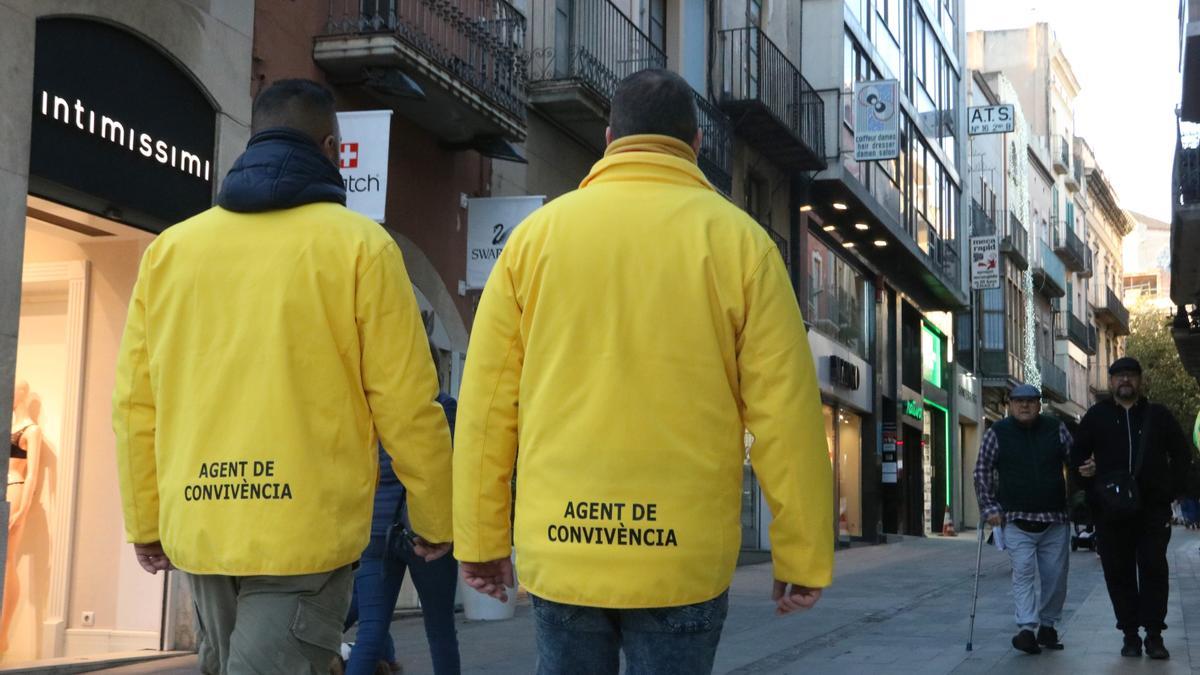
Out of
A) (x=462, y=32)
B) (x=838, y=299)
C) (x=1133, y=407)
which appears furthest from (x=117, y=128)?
(x=838, y=299)

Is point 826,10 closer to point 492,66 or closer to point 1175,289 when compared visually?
point 1175,289

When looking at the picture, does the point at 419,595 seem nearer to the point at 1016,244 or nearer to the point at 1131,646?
the point at 1131,646

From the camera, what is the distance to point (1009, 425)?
1060cm

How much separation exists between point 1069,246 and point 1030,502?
5392cm

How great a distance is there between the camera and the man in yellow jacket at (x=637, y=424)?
320 cm

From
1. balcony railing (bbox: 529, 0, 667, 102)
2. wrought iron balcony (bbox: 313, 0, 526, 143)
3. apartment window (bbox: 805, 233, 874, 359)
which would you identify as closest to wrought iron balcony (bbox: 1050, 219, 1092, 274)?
apartment window (bbox: 805, 233, 874, 359)

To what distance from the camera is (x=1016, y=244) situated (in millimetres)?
50531

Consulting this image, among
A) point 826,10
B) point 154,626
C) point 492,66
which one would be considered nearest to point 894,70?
point 826,10

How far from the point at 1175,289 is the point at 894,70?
9252mm

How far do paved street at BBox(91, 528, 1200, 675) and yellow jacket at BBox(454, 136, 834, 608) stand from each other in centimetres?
601

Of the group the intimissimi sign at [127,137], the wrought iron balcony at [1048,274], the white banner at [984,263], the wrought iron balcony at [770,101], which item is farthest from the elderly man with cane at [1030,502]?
the wrought iron balcony at [1048,274]

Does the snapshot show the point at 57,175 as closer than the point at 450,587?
No

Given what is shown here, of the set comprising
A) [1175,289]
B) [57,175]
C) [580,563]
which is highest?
[1175,289]

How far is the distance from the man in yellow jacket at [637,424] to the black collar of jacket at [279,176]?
578 mm
